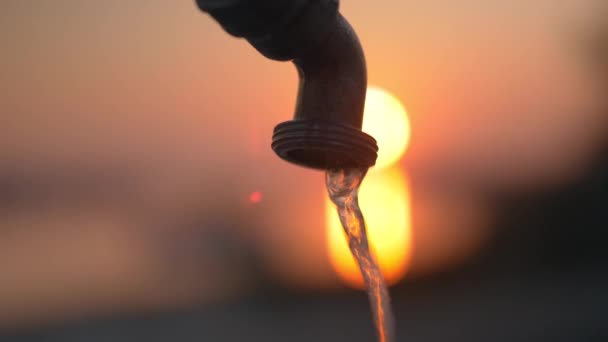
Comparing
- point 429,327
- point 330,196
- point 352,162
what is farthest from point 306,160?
point 429,327

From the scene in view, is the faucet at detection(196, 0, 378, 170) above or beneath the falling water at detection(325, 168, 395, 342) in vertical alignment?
above

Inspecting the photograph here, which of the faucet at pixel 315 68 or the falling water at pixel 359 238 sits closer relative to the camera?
the faucet at pixel 315 68

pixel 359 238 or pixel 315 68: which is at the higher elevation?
pixel 315 68

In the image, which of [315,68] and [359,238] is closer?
[315,68]

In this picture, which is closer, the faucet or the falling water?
the faucet

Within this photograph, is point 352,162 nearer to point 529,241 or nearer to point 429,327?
point 429,327
